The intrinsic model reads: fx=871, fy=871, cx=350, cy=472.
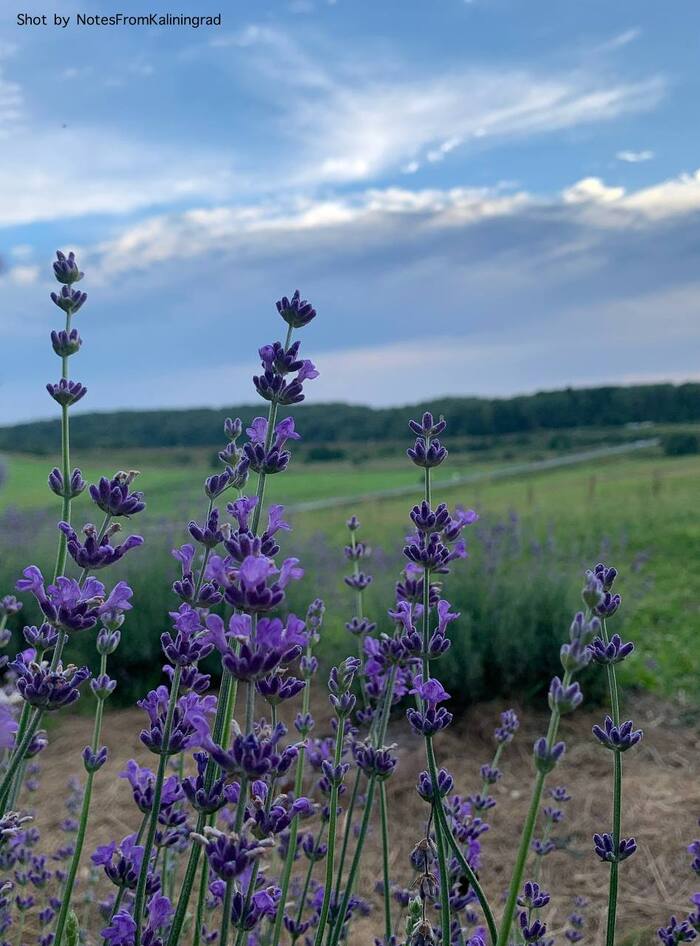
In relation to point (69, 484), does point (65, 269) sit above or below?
above

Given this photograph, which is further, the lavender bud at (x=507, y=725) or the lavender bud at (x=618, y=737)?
the lavender bud at (x=507, y=725)

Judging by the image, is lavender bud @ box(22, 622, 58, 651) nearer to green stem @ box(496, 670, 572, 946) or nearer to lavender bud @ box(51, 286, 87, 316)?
lavender bud @ box(51, 286, 87, 316)

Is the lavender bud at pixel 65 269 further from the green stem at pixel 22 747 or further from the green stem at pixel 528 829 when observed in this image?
the green stem at pixel 528 829

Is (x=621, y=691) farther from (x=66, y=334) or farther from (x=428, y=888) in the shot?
(x=66, y=334)

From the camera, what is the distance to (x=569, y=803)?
14.4ft

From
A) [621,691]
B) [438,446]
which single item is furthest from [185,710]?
[621,691]

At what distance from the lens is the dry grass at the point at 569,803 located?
3.56 meters

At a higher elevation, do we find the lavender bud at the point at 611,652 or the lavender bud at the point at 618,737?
the lavender bud at the point at 611,652

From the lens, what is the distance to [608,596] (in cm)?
171

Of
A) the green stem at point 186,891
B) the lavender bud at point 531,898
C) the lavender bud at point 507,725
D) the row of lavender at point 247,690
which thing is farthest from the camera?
the lavender bud at point 507,725

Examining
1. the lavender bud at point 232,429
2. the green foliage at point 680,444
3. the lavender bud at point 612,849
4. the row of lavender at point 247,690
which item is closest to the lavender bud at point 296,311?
the row of lavender at point 247,690

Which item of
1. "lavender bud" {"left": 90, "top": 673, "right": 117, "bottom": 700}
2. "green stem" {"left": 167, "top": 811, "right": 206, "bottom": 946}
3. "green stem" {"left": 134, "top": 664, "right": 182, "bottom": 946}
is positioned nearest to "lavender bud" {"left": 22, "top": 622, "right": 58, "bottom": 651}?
"lavender bud" {"left": 90, "top": 673, "right": 117, "bottom": 700}

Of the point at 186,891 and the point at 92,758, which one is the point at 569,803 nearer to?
the point at 92,758

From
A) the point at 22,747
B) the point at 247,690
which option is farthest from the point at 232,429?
the point at 22,747
